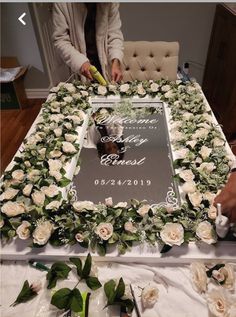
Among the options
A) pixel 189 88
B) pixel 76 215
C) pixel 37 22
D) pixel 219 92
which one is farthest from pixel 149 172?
pixel 37 22

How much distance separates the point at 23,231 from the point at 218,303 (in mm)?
499

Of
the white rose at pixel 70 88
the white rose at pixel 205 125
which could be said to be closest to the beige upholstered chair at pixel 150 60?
the white rose at pixel 70 88

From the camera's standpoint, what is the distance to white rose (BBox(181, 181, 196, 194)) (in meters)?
0.77

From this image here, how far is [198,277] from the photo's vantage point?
598mm

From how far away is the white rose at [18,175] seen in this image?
0.85m

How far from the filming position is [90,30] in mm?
1505

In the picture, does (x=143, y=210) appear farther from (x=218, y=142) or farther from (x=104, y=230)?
(x=218, y=142)

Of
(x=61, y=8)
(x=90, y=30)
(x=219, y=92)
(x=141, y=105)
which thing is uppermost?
(x=61, y=8)

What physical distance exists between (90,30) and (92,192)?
1101 mm

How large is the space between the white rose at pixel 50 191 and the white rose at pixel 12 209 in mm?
84

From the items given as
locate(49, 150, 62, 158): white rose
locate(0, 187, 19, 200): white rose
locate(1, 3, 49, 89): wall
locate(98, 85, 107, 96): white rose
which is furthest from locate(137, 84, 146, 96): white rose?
locate(1, 3, 49, 89): wall

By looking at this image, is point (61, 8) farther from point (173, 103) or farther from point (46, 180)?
point (46, 180)

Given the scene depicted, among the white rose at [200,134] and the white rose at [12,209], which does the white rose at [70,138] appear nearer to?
the white rose at [12,209]

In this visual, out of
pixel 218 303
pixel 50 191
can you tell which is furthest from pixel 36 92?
pixel 218 303
